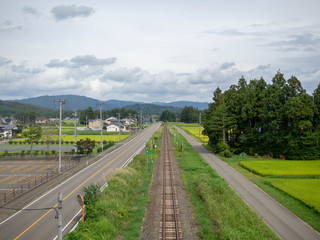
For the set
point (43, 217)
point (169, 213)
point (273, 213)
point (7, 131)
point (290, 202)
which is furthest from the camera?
point (7, 131)

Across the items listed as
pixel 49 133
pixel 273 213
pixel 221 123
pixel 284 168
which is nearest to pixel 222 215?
pixel 273 213

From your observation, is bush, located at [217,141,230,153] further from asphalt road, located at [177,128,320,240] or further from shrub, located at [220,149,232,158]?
asphalt road, located at [177,128,320,240]

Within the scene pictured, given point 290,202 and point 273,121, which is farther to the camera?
point 273,121

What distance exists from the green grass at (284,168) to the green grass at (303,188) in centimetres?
251

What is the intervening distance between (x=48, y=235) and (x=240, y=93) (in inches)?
1757

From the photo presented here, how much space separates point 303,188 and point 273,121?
1866cm

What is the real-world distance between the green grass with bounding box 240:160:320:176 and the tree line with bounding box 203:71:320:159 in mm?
3901

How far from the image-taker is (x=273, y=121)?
134 feet

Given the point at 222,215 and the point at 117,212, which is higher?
the point at 117,212

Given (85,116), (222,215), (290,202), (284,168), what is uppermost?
(85,116)

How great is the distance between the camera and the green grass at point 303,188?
2018cm

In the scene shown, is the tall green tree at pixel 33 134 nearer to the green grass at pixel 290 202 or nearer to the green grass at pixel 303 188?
the green grass at pixel 290 202

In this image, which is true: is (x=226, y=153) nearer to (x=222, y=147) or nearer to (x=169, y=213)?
(x=222, y=147)

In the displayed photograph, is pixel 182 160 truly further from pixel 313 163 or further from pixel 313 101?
pixel 313 101
